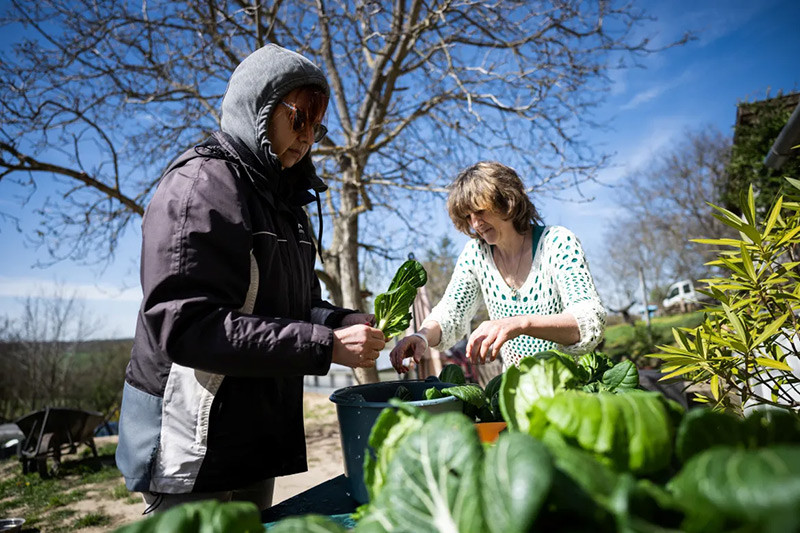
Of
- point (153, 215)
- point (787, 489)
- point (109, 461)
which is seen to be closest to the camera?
point (787, 489)

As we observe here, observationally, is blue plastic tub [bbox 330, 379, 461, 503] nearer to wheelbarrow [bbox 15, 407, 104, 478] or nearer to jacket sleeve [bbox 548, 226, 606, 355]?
jacket sleeve [bbox 548, 226, 606, 355]

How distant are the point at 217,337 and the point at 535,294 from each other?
1515mm

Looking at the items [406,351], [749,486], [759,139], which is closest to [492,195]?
Answer: [406,351]

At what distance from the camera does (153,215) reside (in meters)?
1.41

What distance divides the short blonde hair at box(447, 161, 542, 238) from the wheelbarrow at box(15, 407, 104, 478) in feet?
32.9

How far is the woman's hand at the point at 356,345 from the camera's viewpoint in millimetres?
1430

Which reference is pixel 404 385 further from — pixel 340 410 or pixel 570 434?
pixel 570 434

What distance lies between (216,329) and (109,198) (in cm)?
704

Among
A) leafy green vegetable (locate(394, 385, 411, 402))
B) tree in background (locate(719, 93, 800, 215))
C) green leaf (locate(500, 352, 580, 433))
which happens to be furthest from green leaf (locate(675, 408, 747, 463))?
tree in background (locate(719, 93, 800, 215))

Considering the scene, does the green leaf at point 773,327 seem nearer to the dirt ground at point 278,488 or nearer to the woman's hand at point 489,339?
the woman's hand at point 489,339

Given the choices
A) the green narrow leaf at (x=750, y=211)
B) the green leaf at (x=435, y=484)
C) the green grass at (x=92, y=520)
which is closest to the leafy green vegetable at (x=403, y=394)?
the green leaf at (x=435, y=484)

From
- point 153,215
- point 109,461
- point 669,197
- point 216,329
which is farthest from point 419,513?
point 669,197

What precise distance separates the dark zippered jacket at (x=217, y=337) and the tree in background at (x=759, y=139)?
340 inches

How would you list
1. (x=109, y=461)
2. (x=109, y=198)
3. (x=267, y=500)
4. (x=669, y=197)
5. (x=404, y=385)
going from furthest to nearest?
(x=669, y=197) < (x=109, y=461) < (x=109, y=198) < (x=267, y=500) < (x=404, y=385)
